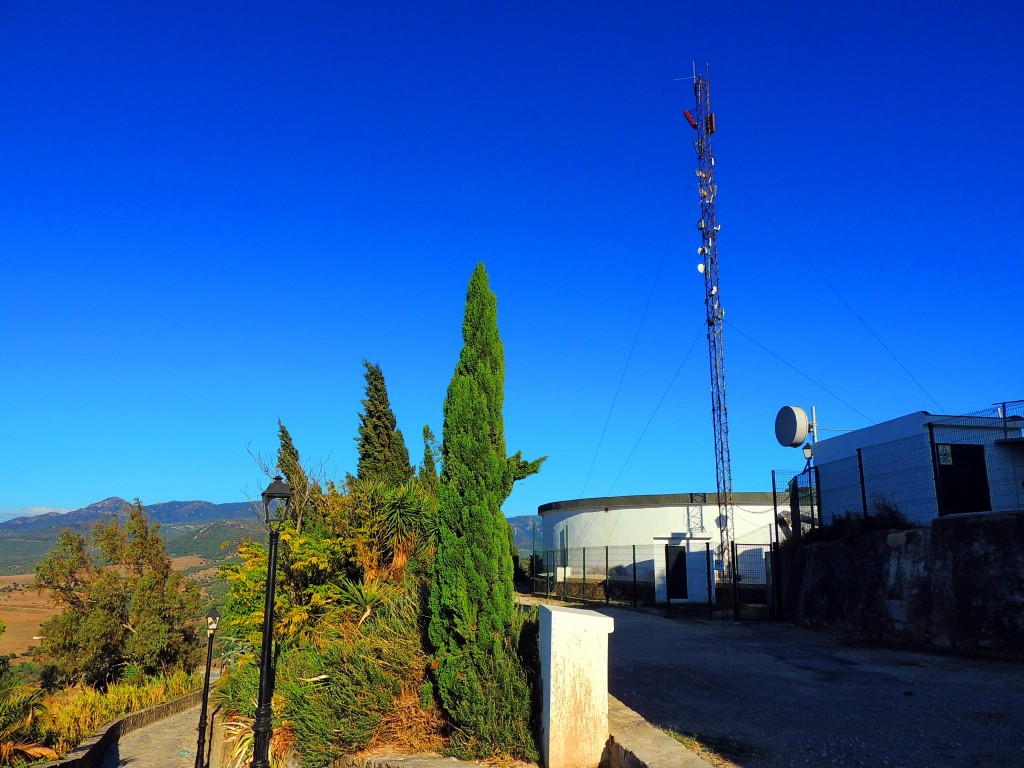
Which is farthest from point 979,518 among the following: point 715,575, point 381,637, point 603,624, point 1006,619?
point 715,575

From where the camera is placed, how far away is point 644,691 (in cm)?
813

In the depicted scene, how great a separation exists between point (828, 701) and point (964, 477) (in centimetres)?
1007

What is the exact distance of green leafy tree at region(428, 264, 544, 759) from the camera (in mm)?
6465

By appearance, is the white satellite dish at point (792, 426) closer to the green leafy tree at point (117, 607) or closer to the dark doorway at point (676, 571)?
the dark doorway at point (676, 571)

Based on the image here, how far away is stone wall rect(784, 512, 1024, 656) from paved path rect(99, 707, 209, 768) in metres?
12.0

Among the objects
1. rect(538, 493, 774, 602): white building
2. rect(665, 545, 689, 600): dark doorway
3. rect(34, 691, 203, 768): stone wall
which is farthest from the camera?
rect(538, 493, 774, 602): white building

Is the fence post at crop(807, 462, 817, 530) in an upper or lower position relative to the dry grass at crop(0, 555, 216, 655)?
upper

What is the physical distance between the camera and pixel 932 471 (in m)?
13.3

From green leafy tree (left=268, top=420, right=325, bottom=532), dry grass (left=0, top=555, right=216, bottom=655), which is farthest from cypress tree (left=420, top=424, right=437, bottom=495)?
dry grass (left=0, top=555, right=216, bottom=655)

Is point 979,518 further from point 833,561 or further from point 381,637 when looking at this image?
point 381,637

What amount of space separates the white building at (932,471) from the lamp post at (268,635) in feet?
35.2

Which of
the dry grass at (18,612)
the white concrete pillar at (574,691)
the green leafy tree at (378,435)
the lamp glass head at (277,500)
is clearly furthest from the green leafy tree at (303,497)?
the dry grass at (18,612)

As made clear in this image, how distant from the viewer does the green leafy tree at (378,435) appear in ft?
79.5

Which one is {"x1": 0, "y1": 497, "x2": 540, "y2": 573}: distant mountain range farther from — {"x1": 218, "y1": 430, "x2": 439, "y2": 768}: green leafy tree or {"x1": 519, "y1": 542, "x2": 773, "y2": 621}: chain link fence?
{"x1": 519, "y1": 542, "x2": 773, "y2": 621}: chain link fence
